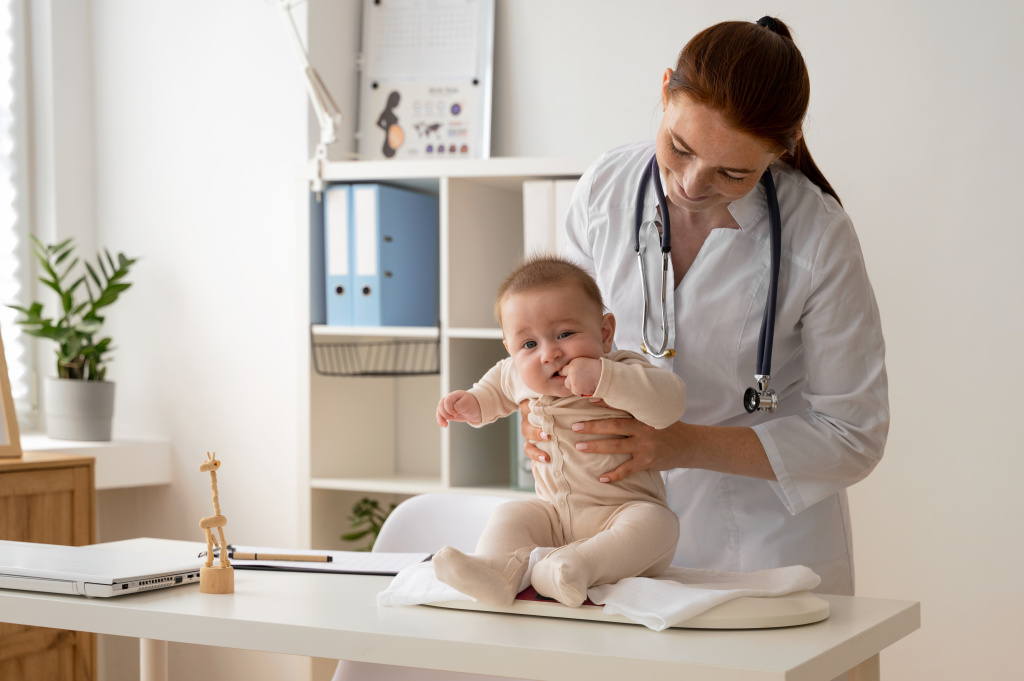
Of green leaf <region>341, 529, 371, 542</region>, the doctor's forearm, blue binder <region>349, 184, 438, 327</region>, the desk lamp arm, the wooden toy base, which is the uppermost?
the desk lamp arm

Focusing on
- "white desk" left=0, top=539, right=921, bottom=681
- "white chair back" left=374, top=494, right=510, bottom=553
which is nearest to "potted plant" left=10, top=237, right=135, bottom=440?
"white chair back" left=374, top=494, right=510, bottom=553

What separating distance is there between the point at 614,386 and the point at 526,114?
1757 mm

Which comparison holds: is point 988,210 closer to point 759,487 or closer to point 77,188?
point 759,487

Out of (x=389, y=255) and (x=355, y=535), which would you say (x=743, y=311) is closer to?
(x=389, y=255)

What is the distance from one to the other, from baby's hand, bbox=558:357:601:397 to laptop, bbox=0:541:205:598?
52 cm

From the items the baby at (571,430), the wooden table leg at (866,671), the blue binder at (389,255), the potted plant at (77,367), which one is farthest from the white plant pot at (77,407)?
the wooden table leg at (866,671)

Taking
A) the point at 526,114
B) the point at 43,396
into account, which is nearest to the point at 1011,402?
the point at 526,114

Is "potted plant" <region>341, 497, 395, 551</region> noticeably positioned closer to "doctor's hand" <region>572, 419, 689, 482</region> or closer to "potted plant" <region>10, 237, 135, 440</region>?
"potted plant" <region>10, 237, 135, 440</region>

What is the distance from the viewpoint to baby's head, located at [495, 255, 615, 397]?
4.06 feet

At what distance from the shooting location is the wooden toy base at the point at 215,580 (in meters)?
1.19

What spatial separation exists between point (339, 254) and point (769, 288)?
1370mm

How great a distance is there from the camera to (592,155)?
2635mm

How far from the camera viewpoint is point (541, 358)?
123 cm

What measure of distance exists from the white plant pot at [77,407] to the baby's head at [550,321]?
6.33 feet
